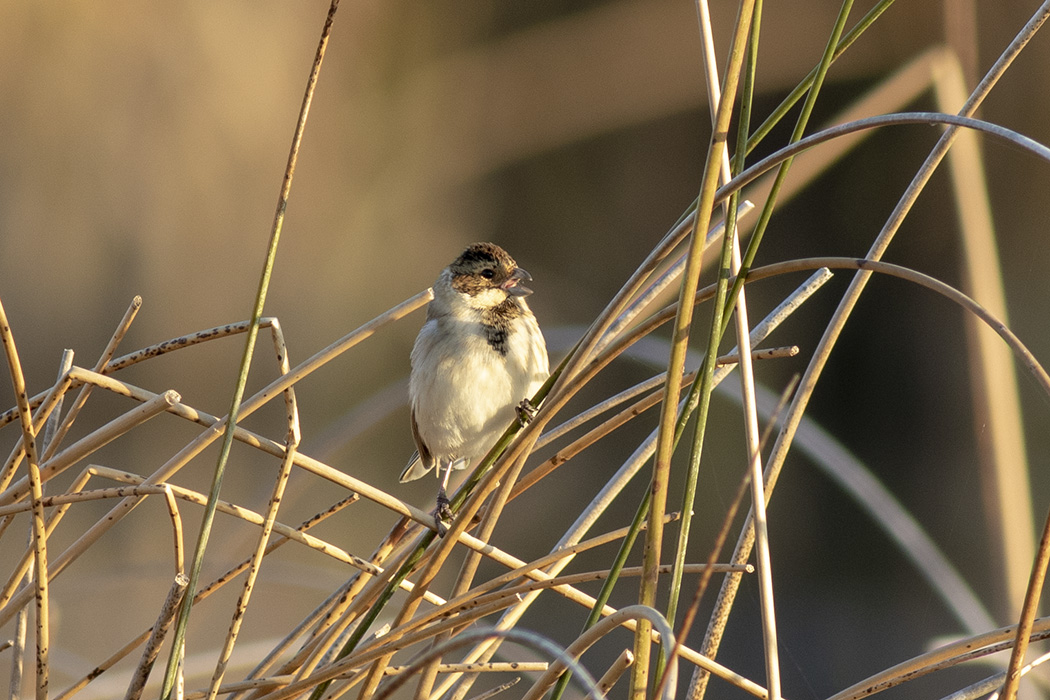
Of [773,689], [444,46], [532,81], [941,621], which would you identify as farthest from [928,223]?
[773,689]

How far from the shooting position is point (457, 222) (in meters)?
4.89

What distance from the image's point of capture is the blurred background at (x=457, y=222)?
413 centimetres

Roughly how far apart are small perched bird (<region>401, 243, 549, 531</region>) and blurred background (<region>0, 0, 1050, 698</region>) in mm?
1903

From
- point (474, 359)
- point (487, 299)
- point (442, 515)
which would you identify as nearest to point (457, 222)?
point (487, 299)

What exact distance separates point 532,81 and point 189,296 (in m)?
1.82

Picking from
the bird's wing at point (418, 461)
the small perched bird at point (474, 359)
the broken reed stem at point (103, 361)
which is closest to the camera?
the broken reed stem at point (103, 361)

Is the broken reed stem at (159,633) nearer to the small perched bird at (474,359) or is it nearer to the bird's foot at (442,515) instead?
the bird's foot at (442,515)

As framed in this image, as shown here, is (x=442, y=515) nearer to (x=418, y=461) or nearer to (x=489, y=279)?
(x=489, y=279)

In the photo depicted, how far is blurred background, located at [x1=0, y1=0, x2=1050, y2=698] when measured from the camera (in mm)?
4129

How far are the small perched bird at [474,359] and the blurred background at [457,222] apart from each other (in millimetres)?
1903

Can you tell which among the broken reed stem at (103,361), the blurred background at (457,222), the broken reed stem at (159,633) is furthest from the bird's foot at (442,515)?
the blurred background at (457,222)

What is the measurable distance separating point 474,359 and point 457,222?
120 inches

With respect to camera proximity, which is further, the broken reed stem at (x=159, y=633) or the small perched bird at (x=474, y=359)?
the small perched bird at (x=474, y=359)

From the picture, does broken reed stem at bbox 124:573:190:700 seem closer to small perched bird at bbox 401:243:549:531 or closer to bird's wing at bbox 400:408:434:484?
small perched bird at bbox 401:243:549:531
